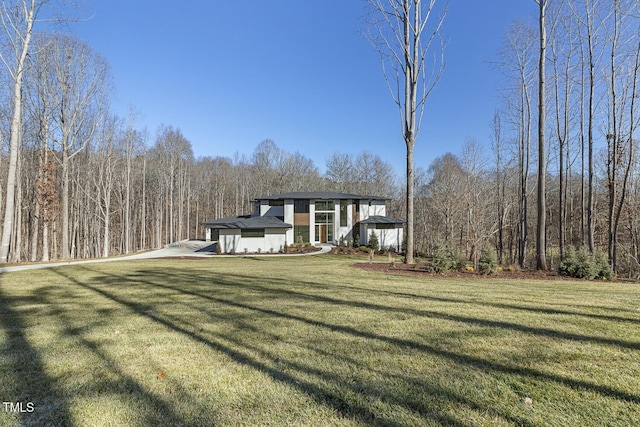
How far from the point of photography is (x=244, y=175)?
4416 cm

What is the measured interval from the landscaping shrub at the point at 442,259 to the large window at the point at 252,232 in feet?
54.4

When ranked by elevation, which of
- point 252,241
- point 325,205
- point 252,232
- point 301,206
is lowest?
point 252,241

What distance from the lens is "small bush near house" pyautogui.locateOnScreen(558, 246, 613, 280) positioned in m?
10.1

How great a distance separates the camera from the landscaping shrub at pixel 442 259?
10844 millimetres

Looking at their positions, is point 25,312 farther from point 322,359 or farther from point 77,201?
point 77,201

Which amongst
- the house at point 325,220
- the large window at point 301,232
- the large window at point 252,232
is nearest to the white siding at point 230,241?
the large window at point 252,232

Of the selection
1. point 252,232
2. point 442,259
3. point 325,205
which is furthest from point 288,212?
point 442,259

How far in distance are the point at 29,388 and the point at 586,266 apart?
1440 cm

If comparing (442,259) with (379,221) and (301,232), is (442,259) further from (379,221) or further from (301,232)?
(301,232)

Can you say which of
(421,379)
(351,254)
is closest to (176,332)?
(421,379)

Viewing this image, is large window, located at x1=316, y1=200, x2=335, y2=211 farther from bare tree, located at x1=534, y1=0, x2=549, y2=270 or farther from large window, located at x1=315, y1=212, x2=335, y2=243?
bare tree, located at x1=534, y1=0, x2=549, y2=270

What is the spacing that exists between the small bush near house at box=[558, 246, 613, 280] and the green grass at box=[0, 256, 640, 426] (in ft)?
16.7

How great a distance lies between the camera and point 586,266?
10.2 m

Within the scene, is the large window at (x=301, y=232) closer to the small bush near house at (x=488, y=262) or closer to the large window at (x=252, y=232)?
the large window at (x=252, y=232)
